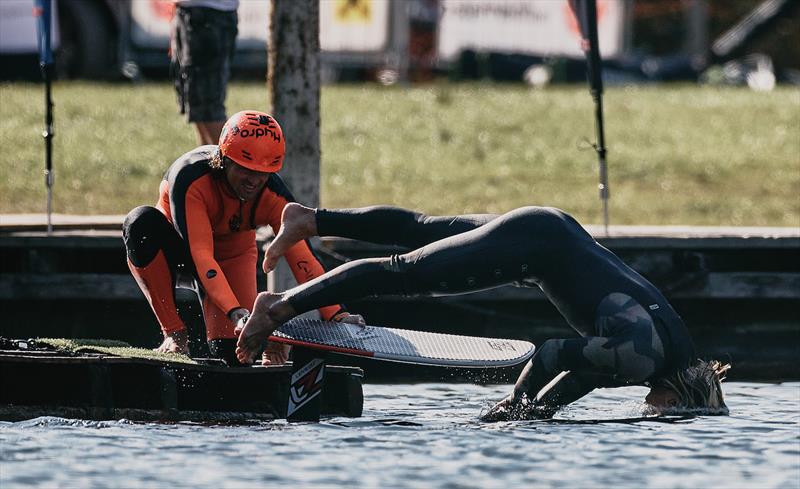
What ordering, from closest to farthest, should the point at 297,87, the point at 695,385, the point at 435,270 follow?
the point at 435,270 < the point at 695,385 < the point at 297,87

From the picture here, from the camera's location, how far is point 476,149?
777 inches

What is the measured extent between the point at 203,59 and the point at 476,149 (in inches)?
286

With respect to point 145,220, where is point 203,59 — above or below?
above

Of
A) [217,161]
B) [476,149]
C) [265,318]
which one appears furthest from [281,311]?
[476,149]

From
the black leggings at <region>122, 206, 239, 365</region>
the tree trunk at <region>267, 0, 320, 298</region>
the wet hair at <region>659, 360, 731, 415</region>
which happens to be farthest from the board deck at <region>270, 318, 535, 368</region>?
the tree trunk at <region>267, 0, 320, 298</region>

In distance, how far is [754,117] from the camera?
2141 cm

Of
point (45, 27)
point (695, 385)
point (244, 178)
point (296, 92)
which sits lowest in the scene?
point (695, 385)

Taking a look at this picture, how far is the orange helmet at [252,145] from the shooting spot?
31.8 feet

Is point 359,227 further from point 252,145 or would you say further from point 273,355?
point 273,355

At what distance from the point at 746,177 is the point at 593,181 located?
5.51 feet

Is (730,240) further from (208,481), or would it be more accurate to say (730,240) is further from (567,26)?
(567,26)

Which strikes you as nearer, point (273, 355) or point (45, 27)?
point (273, 355)

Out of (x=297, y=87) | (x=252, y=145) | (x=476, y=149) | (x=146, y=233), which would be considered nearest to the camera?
(x=252, y=145)

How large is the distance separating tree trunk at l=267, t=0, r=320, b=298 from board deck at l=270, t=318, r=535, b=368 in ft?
8.74
